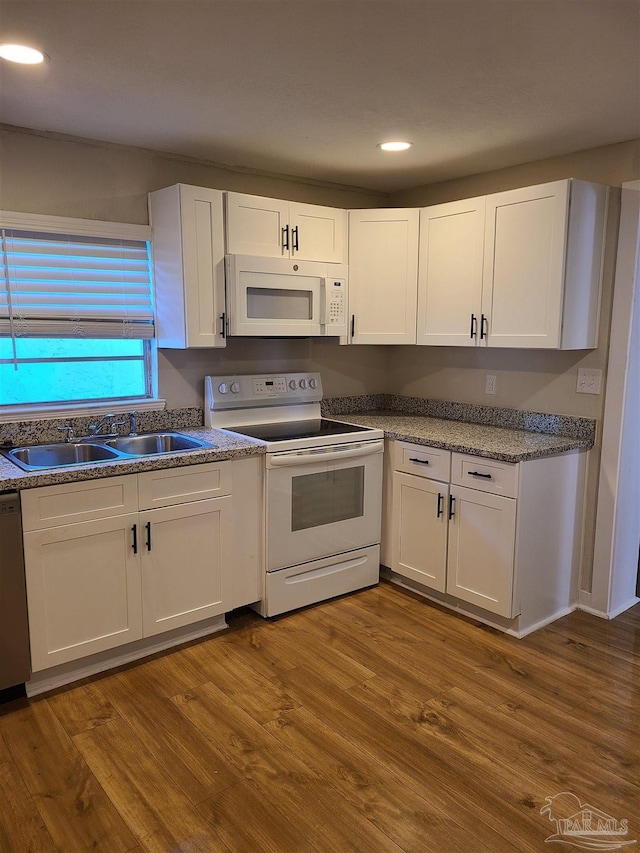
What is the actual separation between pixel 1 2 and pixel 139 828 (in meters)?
2.34

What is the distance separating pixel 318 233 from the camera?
11.5 feet

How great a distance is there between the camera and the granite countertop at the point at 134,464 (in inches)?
92.4

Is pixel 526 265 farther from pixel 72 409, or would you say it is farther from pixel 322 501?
pixel 72 409

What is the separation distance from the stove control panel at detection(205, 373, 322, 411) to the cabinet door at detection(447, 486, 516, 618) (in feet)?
3.71

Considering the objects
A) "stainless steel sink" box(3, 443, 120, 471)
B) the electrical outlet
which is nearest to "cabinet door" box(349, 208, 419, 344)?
the electrical outlet

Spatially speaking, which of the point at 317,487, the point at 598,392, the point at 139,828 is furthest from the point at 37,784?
the point at 598,392

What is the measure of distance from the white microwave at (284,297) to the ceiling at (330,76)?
574 millimetres

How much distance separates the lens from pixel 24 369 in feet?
9.71

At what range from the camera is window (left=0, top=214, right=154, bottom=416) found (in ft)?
9.39

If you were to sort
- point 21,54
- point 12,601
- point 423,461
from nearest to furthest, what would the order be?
point 21,54
point 12,601
point 423,461

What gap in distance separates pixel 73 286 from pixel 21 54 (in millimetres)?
1152

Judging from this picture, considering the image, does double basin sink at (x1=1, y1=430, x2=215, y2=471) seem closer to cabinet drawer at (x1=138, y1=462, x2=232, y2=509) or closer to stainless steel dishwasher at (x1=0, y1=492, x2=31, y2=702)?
cabinet drawer at (x1=138, y1=462, x2=232, y2=509)

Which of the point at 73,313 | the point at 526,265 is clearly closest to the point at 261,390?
the point at 73,313

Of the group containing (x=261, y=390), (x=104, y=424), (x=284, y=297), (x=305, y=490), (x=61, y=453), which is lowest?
(x=305, y=490)
